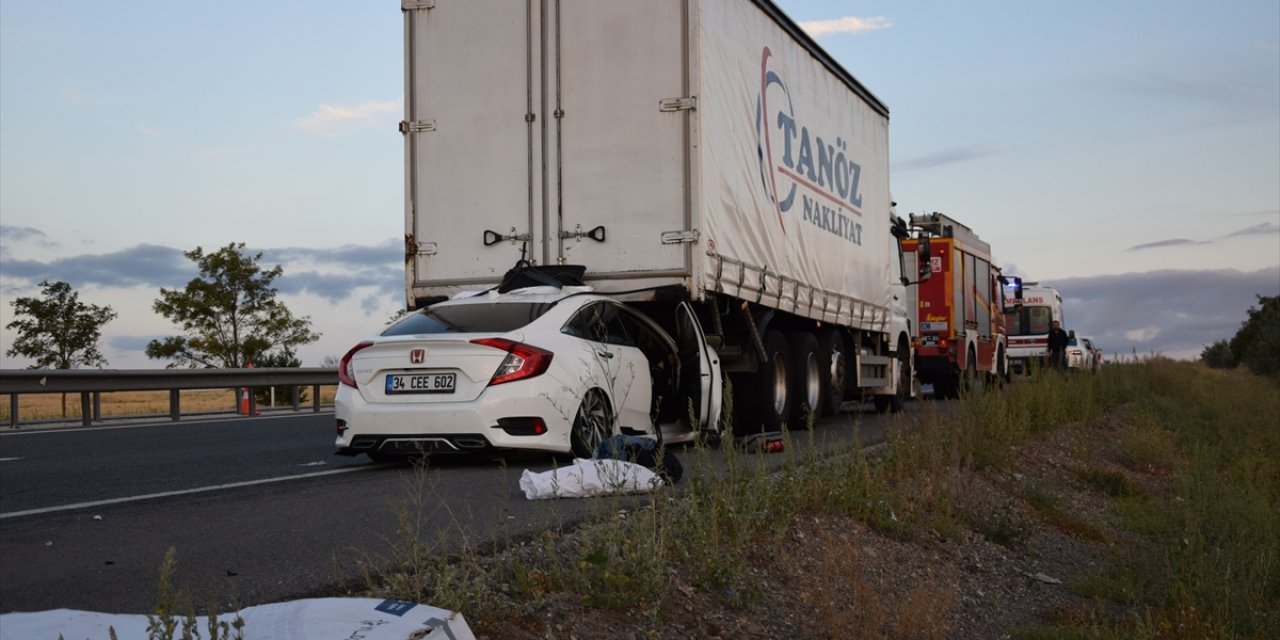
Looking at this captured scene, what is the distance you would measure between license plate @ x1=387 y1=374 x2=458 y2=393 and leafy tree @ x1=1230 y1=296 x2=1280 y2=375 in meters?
40.0

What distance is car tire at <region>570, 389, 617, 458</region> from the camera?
9.95m

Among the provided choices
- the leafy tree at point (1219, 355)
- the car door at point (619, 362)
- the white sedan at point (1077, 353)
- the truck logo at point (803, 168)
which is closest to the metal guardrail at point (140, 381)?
the car door at point (619, 362)

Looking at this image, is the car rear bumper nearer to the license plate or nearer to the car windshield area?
the license plate

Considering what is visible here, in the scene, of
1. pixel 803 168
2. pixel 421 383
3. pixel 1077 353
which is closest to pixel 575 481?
pixel 421 383

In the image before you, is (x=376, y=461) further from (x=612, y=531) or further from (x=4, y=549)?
(x=612, y=531)

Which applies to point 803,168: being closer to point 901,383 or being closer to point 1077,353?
point 901,383

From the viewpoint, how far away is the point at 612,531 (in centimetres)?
575

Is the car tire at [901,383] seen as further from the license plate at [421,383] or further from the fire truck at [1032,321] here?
the fire truck at [1032,321]

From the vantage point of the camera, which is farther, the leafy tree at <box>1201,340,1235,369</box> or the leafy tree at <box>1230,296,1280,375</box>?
the leafy tree at <box>1201,340,1235,369</box>

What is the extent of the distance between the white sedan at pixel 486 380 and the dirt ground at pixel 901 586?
7.12 ft

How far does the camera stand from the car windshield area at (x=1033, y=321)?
41562 mm

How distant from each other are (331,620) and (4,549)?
9.45 ft

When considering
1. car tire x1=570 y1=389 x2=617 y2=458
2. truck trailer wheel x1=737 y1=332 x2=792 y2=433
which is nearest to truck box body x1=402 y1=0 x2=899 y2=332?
truck trailer wheel x1=737 y1=332 x2=792 y2=433

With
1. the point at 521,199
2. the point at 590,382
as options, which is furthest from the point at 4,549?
the point at 521,199
